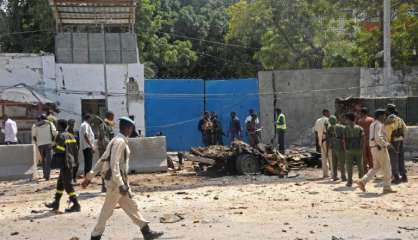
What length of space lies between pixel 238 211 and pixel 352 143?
3.61 meters

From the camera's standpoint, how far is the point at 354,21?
31.0m

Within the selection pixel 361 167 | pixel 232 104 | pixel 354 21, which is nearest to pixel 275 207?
pixel 361 167

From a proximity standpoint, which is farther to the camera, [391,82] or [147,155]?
[391,82]

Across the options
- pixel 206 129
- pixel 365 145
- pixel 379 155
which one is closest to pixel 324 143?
pixel 365 145

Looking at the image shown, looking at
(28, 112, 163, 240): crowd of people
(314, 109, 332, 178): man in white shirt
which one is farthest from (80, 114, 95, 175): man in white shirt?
(314, 109, 332, 178): man in white shirt

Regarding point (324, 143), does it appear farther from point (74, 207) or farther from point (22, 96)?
point (22, 96)

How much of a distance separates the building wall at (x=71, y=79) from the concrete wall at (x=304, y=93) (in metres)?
5.64

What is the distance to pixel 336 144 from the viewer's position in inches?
505

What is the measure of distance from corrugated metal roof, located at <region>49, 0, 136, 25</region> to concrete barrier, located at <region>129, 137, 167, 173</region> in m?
6.53

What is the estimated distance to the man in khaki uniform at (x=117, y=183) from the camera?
291 inches

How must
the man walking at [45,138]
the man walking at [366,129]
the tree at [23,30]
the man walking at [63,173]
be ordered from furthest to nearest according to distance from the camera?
the tree at [23,30] → the man walking at [45,138] → the man walking at [366,129] → the man walking at [63,173]

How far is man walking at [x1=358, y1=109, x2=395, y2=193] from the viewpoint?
11.3 m

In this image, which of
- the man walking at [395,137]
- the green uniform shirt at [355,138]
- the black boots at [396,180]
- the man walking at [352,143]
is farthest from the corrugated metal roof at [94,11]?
the black boots at [396,180]

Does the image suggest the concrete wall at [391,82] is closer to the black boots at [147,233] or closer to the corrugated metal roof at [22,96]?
the corrugated metal roof at [22,96]
